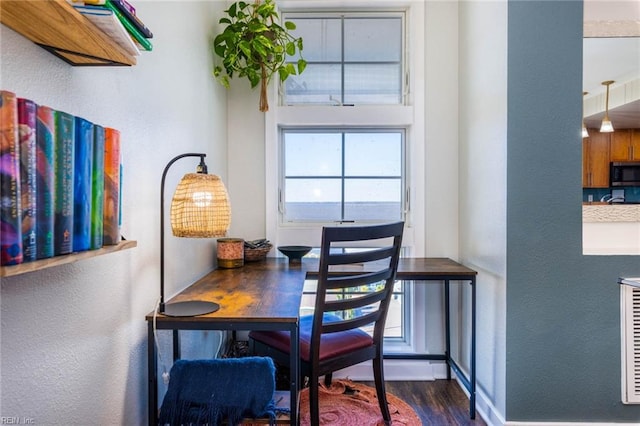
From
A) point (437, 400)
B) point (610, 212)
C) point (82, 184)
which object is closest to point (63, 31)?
point (82, 184)

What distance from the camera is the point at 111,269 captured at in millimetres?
1066

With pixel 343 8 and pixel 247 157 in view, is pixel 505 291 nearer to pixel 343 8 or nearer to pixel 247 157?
pixel 247 157

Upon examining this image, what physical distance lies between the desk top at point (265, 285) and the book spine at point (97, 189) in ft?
1.63

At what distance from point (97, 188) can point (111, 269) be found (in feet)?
1.30

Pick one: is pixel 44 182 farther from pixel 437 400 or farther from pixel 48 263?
pixel 437 400

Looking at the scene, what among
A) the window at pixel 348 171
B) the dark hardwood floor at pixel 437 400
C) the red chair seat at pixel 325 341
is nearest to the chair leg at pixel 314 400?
the red chair seat at pixel 325 341

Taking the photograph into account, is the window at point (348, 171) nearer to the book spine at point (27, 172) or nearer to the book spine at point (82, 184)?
the book spine at point (82, 184)

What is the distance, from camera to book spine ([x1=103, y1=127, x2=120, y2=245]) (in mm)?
813

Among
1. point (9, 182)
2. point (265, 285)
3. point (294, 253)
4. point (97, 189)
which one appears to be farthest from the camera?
point (294, 253)

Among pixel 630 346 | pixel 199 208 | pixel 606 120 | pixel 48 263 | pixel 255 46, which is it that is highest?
pixel 255 46

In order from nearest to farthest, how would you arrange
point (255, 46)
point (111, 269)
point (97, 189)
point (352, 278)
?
point (97, 189), point (111, 269), point (352, 278), point (255, 46)

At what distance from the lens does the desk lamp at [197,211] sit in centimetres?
119

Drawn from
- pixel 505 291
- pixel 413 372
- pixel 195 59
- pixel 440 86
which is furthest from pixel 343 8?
pixel 413 372

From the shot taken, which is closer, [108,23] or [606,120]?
[108,23]
